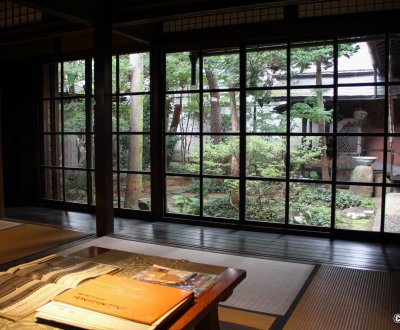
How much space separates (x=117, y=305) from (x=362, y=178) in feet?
11.2

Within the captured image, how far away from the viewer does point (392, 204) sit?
4.12 m

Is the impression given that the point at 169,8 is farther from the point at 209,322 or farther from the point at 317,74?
the point at 209,322

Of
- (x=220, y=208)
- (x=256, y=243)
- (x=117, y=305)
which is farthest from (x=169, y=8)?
(x=117, y=305)

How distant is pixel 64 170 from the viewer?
6.01 m

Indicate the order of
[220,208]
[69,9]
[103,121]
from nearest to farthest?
[69,9] → [103,121] → [220,208]

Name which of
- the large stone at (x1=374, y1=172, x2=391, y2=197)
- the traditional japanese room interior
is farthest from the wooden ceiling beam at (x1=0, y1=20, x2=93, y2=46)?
the large stone at (x1=374, y1=172, x2=391, y2=197)

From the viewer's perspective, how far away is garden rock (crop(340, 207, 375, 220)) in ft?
13.9

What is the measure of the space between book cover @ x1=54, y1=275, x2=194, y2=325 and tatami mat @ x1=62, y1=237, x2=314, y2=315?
111 cm

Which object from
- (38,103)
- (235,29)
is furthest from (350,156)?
(38,103)

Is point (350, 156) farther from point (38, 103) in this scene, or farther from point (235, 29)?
point (38, 103)

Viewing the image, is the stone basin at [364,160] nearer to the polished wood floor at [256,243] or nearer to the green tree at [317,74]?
the green tree at [317,74]

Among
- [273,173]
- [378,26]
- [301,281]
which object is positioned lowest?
[301,281]

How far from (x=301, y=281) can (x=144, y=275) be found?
160 centimetres

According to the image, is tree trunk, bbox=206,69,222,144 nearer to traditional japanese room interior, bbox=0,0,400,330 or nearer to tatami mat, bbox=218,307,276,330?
traditional japanese room interior, bbox=0,0,400,330
